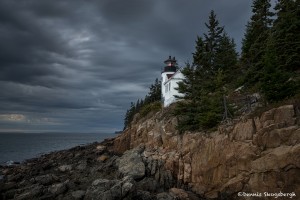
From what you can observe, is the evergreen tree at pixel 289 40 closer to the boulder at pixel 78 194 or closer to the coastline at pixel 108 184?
the coastline at pixel 108 184

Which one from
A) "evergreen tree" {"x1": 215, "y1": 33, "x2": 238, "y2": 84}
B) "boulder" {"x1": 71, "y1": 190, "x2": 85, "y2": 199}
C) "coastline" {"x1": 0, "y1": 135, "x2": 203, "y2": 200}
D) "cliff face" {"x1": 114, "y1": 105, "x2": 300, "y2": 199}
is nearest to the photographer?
"cliff face" {"x1": 114, "y1": 105, "x2": 300, "y2": 199}

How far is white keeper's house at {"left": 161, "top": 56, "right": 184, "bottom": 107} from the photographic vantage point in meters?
45.4

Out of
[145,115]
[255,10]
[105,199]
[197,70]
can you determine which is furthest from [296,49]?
[145,115]

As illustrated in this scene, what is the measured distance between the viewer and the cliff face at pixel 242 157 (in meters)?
17.0

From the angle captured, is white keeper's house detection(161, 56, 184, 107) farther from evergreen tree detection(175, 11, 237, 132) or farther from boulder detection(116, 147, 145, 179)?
boulder detection(116, 147, 145, 179)

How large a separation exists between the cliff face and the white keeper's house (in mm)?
17061

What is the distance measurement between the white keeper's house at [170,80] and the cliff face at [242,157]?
17.1 m

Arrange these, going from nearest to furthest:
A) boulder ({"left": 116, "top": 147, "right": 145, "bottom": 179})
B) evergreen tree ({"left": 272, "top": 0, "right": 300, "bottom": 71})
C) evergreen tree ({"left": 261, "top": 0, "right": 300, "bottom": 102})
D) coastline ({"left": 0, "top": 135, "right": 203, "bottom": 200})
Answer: evergreen tree ({"left": 261, "top": 0, "right": 300, "bottom": 102}) < coastline ({"left": 0, "top": 135, "right": 203, "bottom": 200}) < evergreen tree ({"left": 272, "top": 0, "right": 300, "bottom": 71}) < boulder ({"left": 116, "top": 147, "right": 145, "bottom": 179})

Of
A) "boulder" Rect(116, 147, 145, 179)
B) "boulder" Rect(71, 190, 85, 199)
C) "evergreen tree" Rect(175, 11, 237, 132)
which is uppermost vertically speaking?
"evergreen tree" Rect(175, 11, 237, 132)

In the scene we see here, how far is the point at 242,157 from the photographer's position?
19766mm

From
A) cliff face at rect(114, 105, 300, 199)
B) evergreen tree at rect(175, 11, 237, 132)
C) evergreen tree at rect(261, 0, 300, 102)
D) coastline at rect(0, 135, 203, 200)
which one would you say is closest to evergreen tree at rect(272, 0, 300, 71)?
evergreen tree at rect(261, 0, 300, 102)

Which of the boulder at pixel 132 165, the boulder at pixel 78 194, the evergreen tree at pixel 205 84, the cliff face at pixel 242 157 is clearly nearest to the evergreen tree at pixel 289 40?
the evergreen tree at pixel 205 84

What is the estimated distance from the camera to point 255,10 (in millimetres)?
38000

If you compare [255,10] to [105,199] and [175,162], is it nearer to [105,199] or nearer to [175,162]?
[175,162]
